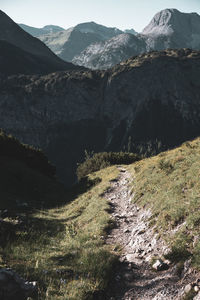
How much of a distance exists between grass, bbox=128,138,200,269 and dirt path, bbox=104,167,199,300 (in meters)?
0.52

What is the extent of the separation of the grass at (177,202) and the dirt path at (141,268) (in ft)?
1.70

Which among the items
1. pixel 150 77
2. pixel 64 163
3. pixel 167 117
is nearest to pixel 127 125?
pixel 167 117

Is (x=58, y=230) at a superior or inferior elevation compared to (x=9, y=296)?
inferior

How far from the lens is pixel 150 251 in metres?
8.75

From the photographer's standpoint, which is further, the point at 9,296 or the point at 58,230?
the point at 58,230

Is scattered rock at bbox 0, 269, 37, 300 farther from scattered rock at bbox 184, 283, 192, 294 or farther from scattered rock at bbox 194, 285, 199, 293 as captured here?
scattered rock at bbox 194, 285, 199, 293

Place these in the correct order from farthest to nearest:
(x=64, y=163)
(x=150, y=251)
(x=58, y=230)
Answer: (x=64, y=163) < (x=58, y=230) < (x=150, y=251)

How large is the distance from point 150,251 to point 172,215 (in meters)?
1.86

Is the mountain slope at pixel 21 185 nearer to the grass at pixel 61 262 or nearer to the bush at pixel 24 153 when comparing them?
the bush at pixel 24 153

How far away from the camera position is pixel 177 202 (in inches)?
410

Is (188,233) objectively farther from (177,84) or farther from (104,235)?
(177,84)

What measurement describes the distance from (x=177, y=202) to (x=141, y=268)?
3850 millimetres

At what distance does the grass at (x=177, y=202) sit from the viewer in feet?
25.3

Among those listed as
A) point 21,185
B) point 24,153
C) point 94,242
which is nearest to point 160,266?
point 94,242
